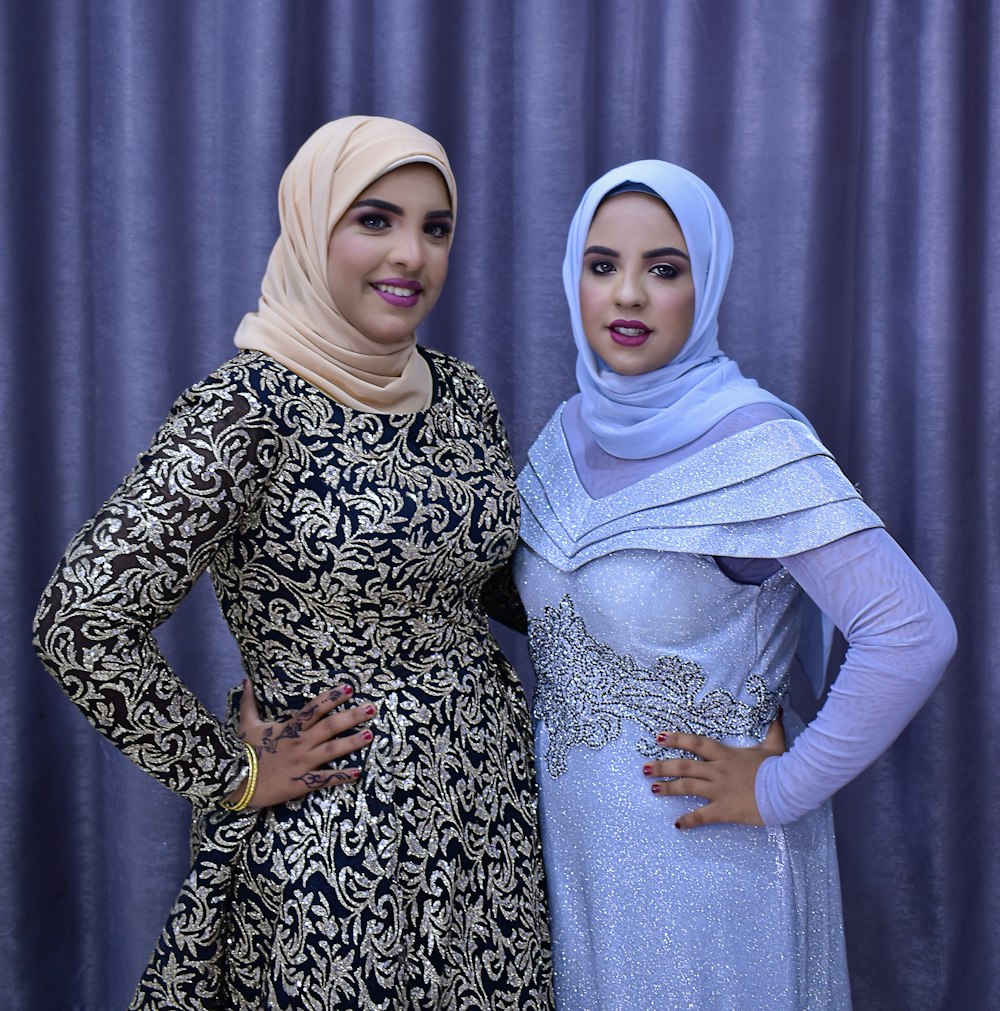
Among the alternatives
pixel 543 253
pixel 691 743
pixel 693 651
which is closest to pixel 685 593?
pixel 693 651

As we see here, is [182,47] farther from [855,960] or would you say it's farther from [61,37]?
[855,960]

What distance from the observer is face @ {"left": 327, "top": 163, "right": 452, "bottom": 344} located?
4.39 feet

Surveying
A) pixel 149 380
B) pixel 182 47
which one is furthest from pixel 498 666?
pixel 182 47

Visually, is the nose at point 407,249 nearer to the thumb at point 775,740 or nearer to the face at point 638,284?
the face at point 638,284

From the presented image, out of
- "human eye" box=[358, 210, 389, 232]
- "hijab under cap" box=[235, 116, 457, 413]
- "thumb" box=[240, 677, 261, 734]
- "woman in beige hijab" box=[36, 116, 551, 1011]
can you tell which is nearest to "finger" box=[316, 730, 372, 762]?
"woman in beige hijab" box=[36, 116, 551, 1011]

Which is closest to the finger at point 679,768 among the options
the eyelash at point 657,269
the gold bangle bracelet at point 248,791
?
the gold bangle bracelet at point 248,791

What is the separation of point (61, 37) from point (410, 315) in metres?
1.07

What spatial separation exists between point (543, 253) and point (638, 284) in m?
0.66

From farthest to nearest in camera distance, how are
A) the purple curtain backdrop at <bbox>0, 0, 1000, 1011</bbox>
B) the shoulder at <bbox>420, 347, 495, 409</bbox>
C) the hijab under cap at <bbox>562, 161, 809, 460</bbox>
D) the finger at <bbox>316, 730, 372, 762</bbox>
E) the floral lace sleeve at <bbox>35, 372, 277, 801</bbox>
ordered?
the purple curtain backdrop at <bbox>0, 0, 1000, 1011</bbox> → the shoulder at <bbox>420, 347, 495, 409</bbox> → the hijab under cap at <bbox>562, 161, 809, 460</bbox> → the finger at <bbox>316, 730, 372, 762</bbox> → the floral lace sleeve at <bbox>35, 372, 277, 801</bbox>

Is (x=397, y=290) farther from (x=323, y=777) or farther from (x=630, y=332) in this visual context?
(x=323, y=777)

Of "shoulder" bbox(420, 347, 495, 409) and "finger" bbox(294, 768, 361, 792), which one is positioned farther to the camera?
"shoulder" bbox(420, 347, 495, 409)

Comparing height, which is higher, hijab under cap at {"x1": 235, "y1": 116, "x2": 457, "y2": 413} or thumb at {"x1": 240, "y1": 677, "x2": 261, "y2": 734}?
hijab under cap at {"x1": 235, "y1": 116, "x2": 457, "y2": 413}

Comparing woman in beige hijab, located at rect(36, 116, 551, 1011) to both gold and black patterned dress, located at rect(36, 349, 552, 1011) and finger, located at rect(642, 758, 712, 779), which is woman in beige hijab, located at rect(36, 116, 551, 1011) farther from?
finger, located at rect(642, 758, 712, 779)

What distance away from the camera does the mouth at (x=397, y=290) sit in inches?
53.2
